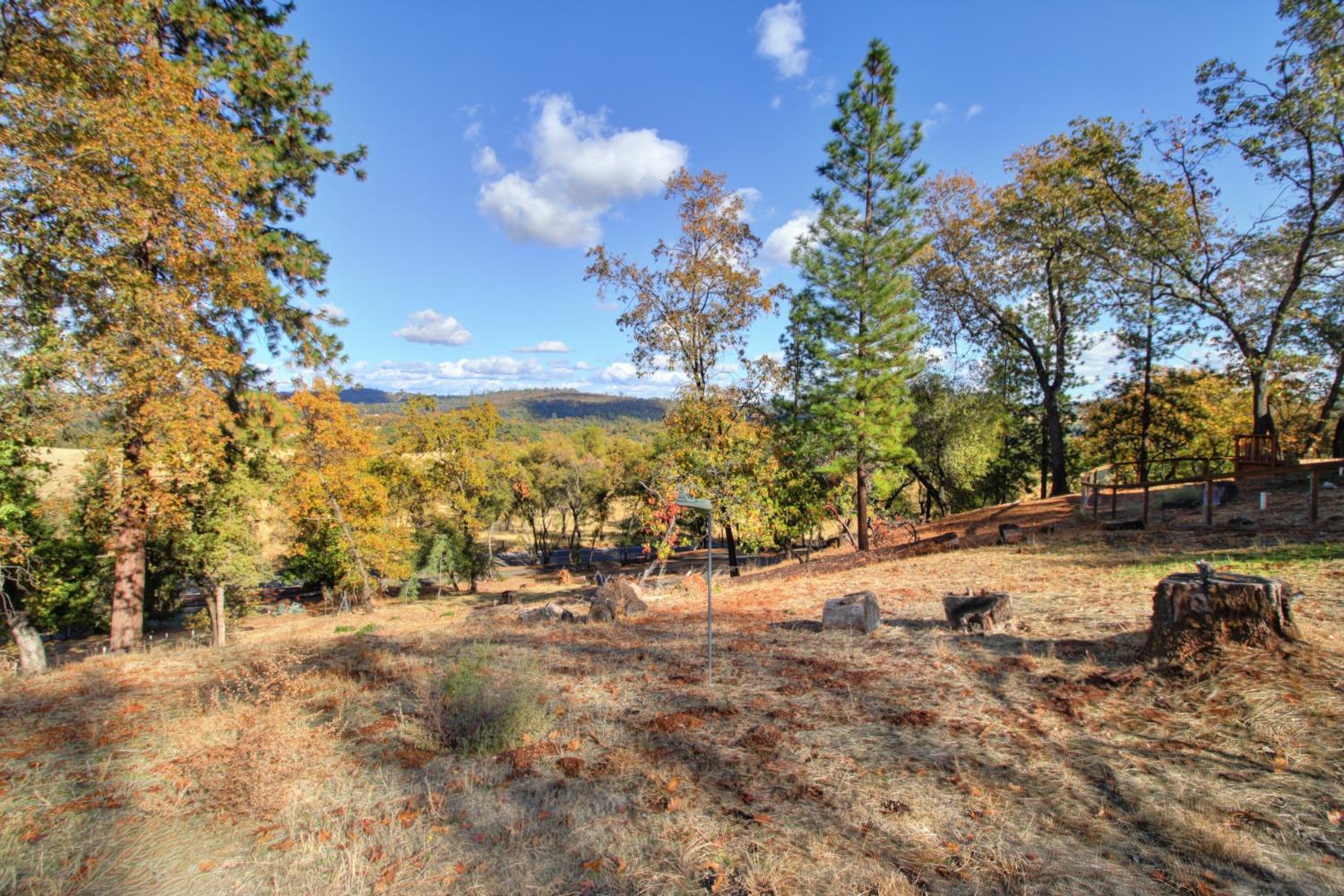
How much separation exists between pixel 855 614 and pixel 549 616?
5.52m

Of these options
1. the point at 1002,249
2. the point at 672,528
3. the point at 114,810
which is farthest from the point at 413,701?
the point at 1002,249

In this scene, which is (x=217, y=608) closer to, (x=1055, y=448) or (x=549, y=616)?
(x=549, y=616)

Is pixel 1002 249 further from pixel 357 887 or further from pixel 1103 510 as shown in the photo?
pixel 357 887

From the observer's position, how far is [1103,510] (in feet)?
50.8

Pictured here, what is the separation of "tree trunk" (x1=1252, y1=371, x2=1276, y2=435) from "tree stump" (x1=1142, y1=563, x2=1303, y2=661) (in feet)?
51.2

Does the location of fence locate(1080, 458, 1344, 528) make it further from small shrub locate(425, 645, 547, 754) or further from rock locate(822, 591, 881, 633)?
small shrub locate(425, 645, 547, 754)

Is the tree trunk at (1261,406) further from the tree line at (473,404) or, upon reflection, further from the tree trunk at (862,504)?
the tree trunk at (862,504)

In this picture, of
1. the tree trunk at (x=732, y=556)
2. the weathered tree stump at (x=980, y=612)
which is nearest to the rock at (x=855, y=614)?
the weathered tree stump at (x=980, y=612)

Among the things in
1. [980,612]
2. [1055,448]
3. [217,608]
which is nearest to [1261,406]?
[1055,448]

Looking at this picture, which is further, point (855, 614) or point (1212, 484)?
point (1212, 484)

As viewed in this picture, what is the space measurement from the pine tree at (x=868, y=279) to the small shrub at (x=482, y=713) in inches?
512

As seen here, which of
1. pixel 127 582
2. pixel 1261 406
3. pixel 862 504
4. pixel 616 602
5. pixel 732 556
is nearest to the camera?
pixel 616 602

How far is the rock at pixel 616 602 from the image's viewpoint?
10469 millimetres

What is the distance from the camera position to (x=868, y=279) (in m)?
16.8
